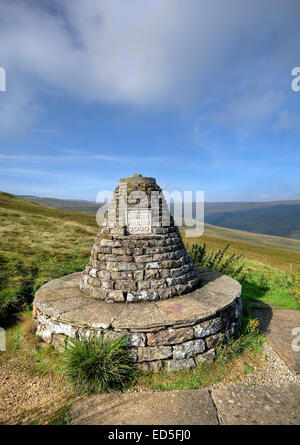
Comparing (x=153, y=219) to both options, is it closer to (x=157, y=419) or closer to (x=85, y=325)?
(x=85, y=325)

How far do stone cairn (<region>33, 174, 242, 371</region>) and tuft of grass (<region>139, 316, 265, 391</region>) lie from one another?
13 cm

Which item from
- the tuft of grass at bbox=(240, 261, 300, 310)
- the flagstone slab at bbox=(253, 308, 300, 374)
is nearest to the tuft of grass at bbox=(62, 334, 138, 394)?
the flagstone slab at bbox=(253, 308, 300, 374)

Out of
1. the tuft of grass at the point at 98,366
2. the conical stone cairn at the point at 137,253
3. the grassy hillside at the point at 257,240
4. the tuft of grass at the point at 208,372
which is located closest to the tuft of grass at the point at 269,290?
the tuft of grass at the point at 208,372

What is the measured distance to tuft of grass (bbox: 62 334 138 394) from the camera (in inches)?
157

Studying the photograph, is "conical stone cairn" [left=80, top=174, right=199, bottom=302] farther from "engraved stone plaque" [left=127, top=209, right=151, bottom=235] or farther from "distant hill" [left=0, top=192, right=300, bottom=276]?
"distant hill" [left=0, top=192, right=300, bottom=276]

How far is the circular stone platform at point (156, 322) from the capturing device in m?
4.49

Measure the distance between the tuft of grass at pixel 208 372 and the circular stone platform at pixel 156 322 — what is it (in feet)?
0.45

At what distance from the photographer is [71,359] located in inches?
164

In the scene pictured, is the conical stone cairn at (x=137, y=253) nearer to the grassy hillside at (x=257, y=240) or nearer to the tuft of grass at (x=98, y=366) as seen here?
the tuft of grass at (x=98, y=366)

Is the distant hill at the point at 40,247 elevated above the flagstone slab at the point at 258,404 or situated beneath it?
elevated above

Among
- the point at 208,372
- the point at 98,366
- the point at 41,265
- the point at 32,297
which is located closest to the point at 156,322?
the point at 98,366

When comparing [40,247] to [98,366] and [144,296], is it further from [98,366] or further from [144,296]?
[98,366]

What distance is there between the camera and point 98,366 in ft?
13.2
